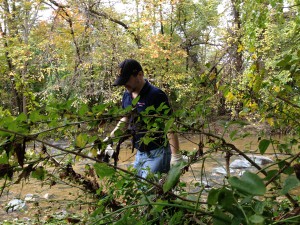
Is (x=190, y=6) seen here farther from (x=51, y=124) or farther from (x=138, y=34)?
(x=51, y=124)

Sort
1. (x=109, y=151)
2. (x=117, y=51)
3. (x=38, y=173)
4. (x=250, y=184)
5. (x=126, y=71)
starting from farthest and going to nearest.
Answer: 1. (x=117, y=51)
2. (x=126, y=71)
3. (x=109, y=151)
4. (x=38, y=173)
5. (x=250, y=184)

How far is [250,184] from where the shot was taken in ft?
1.98

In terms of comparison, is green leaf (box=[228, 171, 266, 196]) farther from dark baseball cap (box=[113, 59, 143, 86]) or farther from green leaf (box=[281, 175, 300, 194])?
dark baseball cap (box=[113, 59, 143, 86])

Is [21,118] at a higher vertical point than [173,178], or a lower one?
higher

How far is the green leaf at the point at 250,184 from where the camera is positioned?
591mm

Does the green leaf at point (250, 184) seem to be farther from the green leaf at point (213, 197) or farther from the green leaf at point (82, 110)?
the green leaf at point (82, 110)

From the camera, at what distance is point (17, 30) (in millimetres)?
15453

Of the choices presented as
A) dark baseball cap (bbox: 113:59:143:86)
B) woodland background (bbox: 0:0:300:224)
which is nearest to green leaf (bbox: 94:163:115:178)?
woodland background (bbox: 0:0:300:224)

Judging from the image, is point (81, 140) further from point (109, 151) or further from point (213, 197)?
point (213, 197)

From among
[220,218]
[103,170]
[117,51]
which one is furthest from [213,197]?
[117,51]

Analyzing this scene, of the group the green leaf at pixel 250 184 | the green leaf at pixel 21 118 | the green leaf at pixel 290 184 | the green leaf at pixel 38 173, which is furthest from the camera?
the green leaf at pixel 38 173

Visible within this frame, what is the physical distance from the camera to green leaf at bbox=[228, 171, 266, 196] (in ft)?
1.94

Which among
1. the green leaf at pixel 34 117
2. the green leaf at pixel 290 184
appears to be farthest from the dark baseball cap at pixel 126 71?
the green leaf at pixel 290 184

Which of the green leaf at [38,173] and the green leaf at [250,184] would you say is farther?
the green leaf at [38,173]
